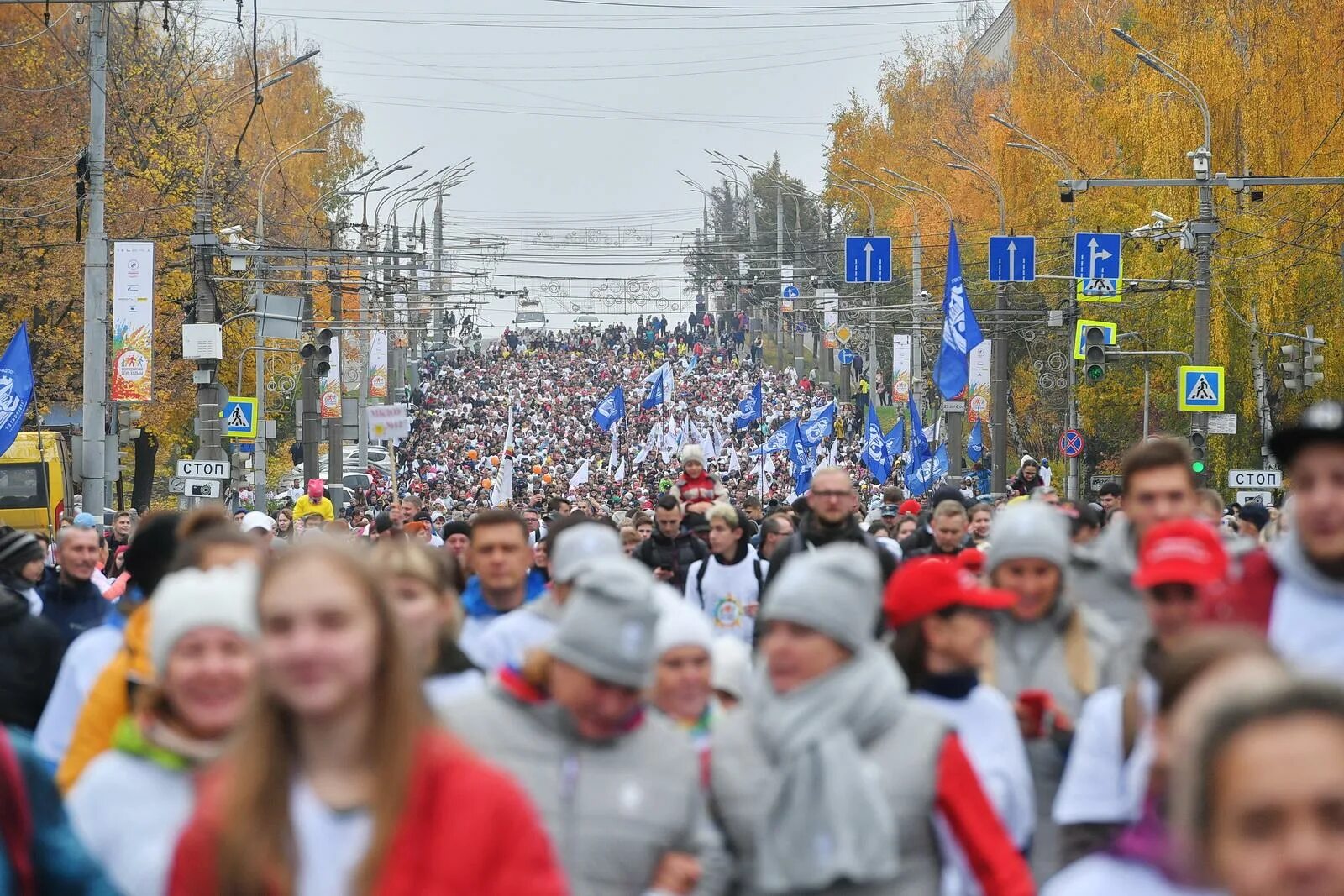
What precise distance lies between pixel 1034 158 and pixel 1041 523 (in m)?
53.3

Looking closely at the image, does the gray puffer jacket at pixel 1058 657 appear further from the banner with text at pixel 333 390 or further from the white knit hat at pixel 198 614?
the banner with text at pixel 333 390

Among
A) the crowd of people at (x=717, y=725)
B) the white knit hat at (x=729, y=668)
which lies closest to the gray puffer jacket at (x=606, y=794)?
the crowd of people at (x=717, y=725)

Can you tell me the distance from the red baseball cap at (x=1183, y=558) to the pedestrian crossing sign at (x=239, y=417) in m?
34.1

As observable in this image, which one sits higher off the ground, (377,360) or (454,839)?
(377,360)

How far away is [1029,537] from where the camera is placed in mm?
6645

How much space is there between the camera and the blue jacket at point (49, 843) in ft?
12.9

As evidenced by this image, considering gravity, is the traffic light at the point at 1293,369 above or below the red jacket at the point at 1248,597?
above

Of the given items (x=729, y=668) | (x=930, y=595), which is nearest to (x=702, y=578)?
(x=729, y=668)

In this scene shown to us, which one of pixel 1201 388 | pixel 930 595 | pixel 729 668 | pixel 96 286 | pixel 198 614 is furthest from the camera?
pixel 1201 388

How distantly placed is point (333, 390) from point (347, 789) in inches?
1620

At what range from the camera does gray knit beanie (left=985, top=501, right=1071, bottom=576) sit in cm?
661

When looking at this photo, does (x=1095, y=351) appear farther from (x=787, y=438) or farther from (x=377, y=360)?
(x=377, y=360)

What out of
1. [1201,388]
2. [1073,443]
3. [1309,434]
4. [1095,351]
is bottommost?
[1309,434]

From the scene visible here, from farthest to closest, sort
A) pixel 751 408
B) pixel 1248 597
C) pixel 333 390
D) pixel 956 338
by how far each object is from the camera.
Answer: pixel 751 408, pixel 333 390, pixel 956 338, pixel 1248 597
